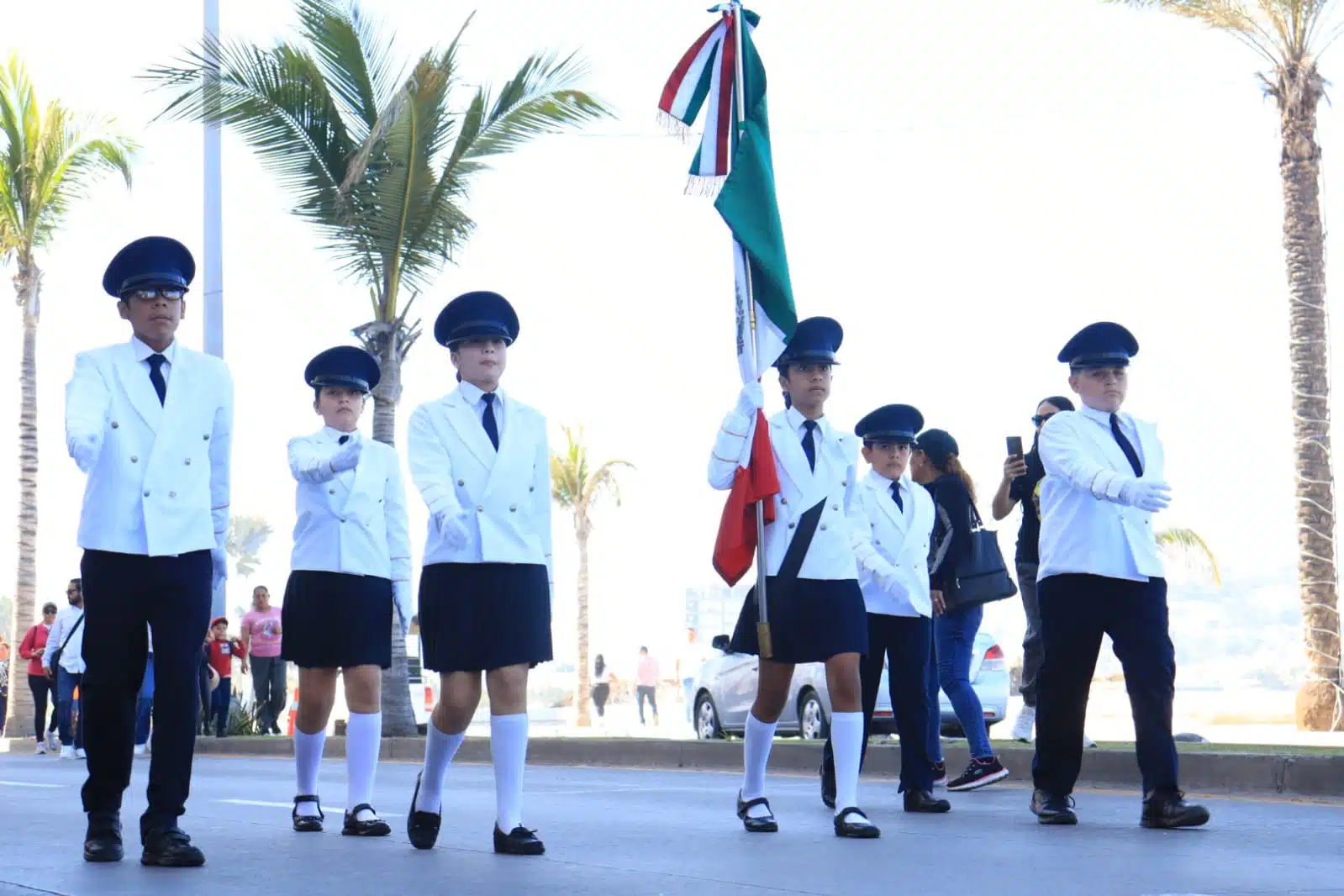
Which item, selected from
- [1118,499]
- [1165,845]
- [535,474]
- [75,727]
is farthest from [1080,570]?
[75,727]

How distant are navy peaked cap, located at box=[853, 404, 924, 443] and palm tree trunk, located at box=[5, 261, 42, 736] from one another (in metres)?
24.1

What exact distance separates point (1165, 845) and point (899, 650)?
229cm

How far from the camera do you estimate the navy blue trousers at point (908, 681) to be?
9.22 meters

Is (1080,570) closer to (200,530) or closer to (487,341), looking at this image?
(487,341)

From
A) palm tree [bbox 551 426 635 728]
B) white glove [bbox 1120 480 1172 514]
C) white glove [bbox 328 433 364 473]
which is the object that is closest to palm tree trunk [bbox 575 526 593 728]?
palm tree [bbox 551 426 635 728]

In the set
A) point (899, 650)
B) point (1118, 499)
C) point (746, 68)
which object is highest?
point (746, 68)

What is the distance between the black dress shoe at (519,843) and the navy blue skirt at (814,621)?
1.31 meters

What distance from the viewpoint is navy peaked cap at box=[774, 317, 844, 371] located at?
8.00 m

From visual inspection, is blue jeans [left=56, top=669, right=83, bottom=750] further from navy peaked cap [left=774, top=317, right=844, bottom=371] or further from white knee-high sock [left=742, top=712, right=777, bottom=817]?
navy peaked cap [left=774, top=317, right=844, bottom=371]

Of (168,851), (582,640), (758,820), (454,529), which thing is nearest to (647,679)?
(582,640)

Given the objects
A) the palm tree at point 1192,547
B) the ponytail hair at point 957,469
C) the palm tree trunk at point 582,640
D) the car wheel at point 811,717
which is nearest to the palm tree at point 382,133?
the car wheel at point 811,717

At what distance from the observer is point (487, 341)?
7.26 m

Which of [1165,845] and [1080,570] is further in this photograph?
[1080,570]

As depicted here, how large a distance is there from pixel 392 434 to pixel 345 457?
13.6 meters
